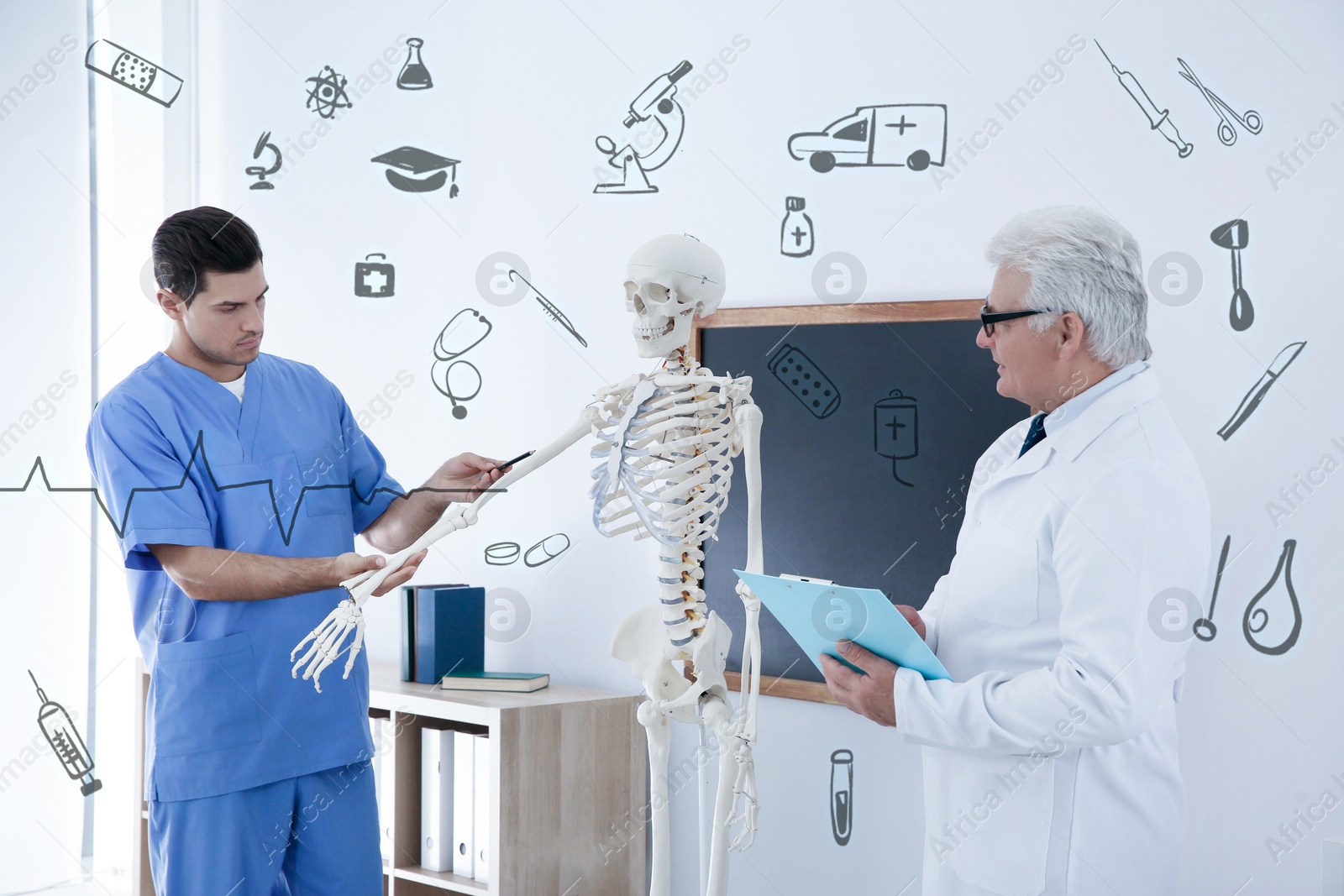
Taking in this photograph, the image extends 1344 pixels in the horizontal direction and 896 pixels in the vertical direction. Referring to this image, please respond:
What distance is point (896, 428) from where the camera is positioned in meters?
2.00

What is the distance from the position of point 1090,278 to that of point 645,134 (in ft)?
4.29

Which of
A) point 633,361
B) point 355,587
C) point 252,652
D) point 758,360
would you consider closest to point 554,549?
point 633,361

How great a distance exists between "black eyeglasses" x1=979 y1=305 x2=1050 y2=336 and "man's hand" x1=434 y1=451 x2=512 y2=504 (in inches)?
30.1

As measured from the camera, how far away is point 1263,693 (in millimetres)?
1684

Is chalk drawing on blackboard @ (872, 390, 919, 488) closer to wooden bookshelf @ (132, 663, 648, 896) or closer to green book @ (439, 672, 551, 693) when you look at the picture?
wooden bookshelf @ (132, 663, 648, 896)

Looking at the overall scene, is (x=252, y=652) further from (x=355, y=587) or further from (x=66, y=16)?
(x=66, y=16)

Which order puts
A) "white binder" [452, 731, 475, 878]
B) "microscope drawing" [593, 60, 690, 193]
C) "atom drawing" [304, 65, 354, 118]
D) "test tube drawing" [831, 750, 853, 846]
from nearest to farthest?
"test tube drawing" [831, 750, 853, 846], "white binder" [452, 731, 475, 878], "microscope drawing" [593, 60, 690, 193], "atom drawing" [304, 65, 354, 118]

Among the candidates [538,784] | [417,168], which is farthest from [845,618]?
[417,168]

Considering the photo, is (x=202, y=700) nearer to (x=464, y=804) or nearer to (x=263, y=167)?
(x=464, y=804)

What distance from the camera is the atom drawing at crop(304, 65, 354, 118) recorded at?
2918mm

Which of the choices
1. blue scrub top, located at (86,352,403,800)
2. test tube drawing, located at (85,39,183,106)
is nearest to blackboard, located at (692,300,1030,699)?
blue scrub top, located at (86,352,403,800)

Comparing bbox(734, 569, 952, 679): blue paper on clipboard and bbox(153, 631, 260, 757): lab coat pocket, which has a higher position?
bbox(734, 569, 952, 679): blue paper on clipboard

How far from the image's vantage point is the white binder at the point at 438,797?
7.36 ft

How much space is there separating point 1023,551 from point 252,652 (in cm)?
118
